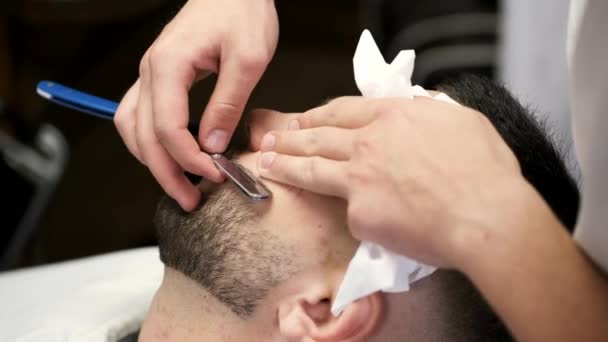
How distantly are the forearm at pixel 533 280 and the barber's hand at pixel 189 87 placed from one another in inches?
13.0

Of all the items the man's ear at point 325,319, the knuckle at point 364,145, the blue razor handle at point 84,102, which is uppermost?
the knuckle at point 364,145

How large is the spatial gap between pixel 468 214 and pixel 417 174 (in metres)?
0.06

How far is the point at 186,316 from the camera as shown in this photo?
0.87 meters

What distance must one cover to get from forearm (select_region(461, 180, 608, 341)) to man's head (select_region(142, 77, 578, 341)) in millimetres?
158

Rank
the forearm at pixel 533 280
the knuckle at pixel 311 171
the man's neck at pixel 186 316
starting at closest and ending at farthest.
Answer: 1. the forearm at pixel 533 280
2. the knuckle at pixel 311 171
3. the man's neck at pixel 186 316

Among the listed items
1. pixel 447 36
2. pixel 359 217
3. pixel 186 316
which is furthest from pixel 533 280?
pixel 447 36

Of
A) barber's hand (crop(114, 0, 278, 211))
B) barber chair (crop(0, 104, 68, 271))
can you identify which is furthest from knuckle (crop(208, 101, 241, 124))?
barber chair (crop(0, 104, 68, 271))

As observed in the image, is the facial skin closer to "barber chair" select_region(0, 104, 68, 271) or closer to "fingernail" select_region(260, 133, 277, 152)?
"fingernail" select_region(260, 133, 277, 152)

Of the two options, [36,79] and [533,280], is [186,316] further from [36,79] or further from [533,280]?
[36,79]

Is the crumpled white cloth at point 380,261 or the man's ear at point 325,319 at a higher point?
the crumpled white cloth at point 380,261

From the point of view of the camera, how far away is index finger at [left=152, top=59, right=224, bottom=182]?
2.70ft

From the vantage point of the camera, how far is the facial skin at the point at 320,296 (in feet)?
2.55

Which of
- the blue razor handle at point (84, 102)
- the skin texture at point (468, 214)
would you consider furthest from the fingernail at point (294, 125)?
the blue razor handle at point (84, 102)

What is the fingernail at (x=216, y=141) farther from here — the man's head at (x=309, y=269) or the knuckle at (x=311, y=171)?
the knuckle at (x=311, y=171)
